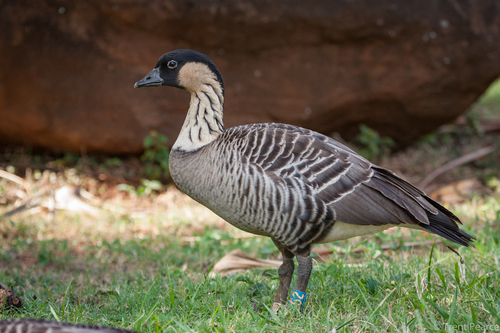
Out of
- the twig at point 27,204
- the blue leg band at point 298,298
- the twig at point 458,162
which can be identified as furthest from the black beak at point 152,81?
the twig at point 458,162

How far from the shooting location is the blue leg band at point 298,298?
3283 millimetres

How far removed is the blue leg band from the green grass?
67 mm

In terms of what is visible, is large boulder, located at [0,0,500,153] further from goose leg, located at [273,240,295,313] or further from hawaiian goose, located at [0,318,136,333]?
hawaiian goose, located at [0,318,136,333]

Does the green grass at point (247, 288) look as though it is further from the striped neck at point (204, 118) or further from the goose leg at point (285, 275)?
the striped neck at point (204, 118)

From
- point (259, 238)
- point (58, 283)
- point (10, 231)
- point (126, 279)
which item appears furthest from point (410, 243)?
point (10, 231)

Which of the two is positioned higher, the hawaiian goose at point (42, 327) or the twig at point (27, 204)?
the hawaiian goose at point (42, 327)

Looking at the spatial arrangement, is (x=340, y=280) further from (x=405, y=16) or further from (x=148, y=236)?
(x=405, y=16)

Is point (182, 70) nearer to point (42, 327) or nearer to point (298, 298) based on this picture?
point (298, 298)

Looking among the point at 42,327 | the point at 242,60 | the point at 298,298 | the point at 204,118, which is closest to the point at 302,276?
the point at 298,298

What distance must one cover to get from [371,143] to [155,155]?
339 cm

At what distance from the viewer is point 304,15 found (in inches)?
276

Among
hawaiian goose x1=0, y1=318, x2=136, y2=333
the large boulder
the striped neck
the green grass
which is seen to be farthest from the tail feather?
the large boulder

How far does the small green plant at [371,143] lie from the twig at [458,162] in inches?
36.1

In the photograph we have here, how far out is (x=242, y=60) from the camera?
24.3 ft
